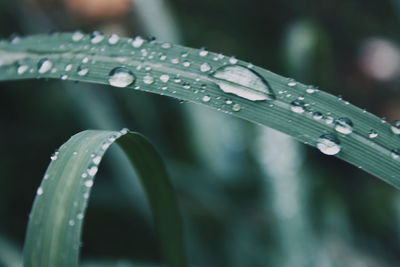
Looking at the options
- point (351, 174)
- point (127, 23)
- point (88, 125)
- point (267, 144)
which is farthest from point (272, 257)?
point (127, 23)

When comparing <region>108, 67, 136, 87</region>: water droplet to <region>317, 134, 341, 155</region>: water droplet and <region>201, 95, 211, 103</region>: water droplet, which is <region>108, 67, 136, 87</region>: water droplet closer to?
<region>201, 95, 211, 103</region>: water droplet

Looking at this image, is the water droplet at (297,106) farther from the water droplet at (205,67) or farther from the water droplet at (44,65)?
the water droplet at (44,65)

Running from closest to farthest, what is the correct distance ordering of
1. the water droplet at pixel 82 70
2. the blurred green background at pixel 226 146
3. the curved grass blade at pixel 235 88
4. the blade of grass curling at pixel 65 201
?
the blade of grass curling at pixel 65 201 → the curved grass blade at pixel 235 88 → the water droplet at pixel 82 70 → the blurred green background at pixel 226 146

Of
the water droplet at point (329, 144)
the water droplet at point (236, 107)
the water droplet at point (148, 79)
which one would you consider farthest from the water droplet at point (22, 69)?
the water droplet at point (329, 144)

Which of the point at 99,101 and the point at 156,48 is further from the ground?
the point at 99,101

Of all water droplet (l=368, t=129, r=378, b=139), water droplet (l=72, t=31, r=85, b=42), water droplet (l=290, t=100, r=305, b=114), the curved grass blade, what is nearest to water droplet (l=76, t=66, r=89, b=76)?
the curved grass blade

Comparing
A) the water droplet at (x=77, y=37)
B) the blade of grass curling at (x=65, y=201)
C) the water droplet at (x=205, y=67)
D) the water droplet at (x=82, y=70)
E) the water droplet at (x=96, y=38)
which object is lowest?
the blade of grass curling at (x=65, y=201)

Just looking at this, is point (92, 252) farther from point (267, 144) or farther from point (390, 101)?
point (390, 101)
